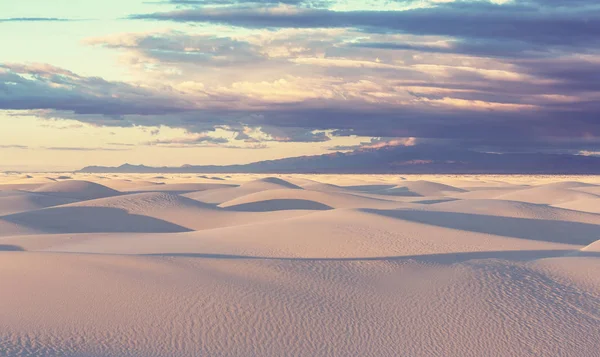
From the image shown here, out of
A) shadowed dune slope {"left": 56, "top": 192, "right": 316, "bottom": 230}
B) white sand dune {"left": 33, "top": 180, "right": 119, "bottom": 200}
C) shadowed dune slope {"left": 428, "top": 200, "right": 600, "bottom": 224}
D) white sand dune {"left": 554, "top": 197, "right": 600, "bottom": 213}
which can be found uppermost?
shadowed dune slope {"left": 428, "top": 200, "right": 600, "bottom": 224}

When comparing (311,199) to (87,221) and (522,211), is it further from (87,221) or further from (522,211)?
(522,211)

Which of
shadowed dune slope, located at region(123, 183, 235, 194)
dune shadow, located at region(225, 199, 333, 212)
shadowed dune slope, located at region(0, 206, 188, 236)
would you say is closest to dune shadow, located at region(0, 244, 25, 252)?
shadowed dune slope, located at region(0, 206, 188, 236)

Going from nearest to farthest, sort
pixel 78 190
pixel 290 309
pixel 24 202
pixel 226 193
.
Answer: pixel 290 309 < pixel 24 202 < pixel 226 193 < pixel 78 190

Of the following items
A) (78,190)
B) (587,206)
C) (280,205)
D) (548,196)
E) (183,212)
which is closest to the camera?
(183,212)

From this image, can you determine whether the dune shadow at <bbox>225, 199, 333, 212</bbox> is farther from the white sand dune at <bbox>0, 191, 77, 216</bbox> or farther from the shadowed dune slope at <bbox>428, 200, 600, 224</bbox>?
the white sand dune at <bbox>0, 191, 77, 216</bbox>

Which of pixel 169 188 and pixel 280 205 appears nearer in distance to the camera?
pixel 280 205

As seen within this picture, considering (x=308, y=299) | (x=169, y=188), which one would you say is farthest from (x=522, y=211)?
(x=169, y=188)
